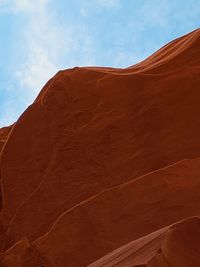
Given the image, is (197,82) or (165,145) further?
(197,82)

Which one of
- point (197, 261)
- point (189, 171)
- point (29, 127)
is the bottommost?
point (197, 261)

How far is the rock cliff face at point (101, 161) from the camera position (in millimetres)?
7395

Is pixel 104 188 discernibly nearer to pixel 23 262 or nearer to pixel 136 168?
pixel 136 168

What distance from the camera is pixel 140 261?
3.92 meters

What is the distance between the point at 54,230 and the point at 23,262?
625 mm

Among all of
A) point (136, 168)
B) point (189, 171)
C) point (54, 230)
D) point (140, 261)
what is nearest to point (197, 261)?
point (140, 261)

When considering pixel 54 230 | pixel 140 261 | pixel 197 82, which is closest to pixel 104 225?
pixel 54 230

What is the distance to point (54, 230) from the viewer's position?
777cm

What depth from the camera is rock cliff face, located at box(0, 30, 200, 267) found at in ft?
24.3

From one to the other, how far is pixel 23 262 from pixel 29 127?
2.81 metres

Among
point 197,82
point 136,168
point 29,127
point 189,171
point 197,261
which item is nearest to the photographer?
point 197,261

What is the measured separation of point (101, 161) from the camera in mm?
8836

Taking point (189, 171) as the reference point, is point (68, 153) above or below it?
above

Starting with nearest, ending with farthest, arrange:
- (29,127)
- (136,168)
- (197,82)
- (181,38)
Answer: (136,168)
(197,82)
(29,127)
(181,38)
